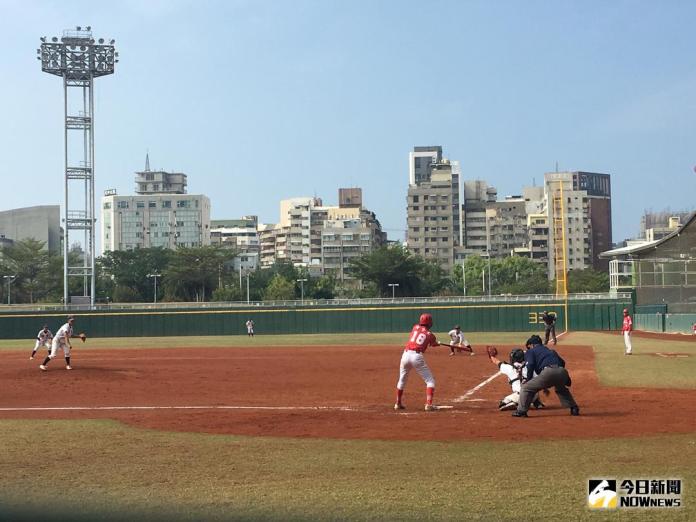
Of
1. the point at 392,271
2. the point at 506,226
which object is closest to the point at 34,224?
the point at 392,271

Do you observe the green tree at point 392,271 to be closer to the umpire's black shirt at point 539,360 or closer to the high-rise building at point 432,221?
the high-rise building at point 432,221

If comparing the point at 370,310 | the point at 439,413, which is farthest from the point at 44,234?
the point at 439,413

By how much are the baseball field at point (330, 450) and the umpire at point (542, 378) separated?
386 millimetres

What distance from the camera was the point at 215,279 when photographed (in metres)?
137

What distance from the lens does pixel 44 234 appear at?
6905 inches

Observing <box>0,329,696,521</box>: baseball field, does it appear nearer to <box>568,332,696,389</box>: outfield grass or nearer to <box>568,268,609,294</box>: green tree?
<box>568,332,696,389</box>: outfield grass

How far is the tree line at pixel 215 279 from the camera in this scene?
125875 mm

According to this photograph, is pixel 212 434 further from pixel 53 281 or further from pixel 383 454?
pixel 53 281

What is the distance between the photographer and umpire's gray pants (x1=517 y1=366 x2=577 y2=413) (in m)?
16.5

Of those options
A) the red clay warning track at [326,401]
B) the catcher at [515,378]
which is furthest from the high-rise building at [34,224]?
the catcher at [515,378]

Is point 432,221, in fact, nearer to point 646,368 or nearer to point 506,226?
point 506,226

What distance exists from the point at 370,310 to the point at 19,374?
5194 centimetres

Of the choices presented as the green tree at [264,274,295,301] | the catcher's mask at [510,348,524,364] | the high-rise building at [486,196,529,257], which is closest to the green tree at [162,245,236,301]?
the green tree at [264,274,295,301]

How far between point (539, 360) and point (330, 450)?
532 centimetres
